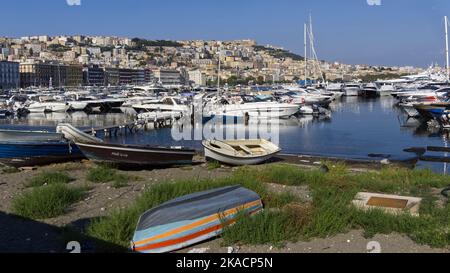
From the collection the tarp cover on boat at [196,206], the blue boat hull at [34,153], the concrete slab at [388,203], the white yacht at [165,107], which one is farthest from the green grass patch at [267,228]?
the white yacht at [165,107]

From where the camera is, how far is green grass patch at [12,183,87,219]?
8656mm

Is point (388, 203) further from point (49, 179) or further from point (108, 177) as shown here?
point (49, 179)

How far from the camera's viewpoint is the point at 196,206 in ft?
24.0

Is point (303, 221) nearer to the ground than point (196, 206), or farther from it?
nearer to the ground

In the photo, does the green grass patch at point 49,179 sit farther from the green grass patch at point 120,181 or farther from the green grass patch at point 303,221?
the green grass patch at point 303,221

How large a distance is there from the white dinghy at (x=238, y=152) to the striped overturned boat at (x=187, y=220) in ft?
26.0

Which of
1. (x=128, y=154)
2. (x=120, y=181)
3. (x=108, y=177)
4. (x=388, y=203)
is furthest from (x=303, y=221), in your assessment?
(x=128, y=154)

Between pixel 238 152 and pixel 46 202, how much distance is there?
8061mm

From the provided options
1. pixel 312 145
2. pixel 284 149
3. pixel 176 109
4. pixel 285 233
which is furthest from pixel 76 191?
pixel 176 109

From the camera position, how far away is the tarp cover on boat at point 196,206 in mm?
6875

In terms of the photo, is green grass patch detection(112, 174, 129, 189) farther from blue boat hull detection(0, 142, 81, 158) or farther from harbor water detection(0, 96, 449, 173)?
harbor water detection(0, 96, 449, 173)

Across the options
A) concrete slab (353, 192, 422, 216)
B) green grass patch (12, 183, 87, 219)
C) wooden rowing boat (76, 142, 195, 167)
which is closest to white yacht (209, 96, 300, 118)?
wooden rowing boat (76, 142, 195, 167)

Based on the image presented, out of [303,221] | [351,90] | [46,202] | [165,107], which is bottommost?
[165,107]
